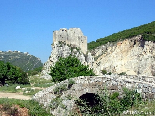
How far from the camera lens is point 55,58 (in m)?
42.8

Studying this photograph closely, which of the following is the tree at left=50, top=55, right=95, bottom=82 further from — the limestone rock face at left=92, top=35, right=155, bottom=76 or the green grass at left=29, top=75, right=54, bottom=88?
the limestone rock face at left=92, top=35, right=155, bottom=76

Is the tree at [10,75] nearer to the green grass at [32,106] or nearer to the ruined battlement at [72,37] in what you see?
the ruined battlement at [72,37]

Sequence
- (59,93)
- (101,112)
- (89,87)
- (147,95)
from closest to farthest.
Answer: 1. (101,112)
2. (147,95)
3. (89,87)
4. (59,93)

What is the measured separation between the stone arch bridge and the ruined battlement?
3103 cm

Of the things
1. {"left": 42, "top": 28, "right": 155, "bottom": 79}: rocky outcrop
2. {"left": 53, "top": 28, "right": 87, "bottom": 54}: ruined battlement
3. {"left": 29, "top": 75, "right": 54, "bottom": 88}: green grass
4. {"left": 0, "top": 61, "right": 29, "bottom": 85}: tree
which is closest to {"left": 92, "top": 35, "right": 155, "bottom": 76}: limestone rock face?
{"left": 42, "top": 28, "right": 155, "bottom": 79}: rocky outcrop

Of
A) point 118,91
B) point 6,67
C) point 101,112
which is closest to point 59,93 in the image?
point 118,91

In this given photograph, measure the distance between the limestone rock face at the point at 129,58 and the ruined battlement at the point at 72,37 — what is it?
673cm

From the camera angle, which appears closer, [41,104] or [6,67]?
[41,104]

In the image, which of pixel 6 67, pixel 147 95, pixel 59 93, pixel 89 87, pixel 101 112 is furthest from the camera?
pixel 6 67

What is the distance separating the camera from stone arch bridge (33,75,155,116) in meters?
8.23

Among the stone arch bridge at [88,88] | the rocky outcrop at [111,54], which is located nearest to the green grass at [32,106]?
the stone arch bridge at [88,88]

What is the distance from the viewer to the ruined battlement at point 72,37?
42959 millimetres

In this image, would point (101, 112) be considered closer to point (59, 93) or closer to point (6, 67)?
point (59, 93)

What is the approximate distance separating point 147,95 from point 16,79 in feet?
88.8
